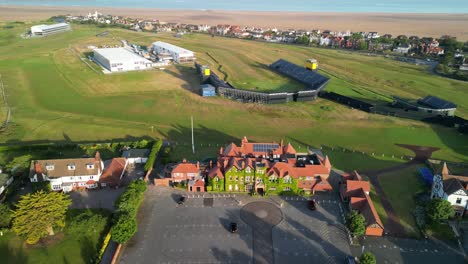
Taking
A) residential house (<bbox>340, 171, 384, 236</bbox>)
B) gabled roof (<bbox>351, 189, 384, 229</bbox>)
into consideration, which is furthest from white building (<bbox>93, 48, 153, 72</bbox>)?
gabled roof (<bbox>351, 189, 384, 229</bbox>)

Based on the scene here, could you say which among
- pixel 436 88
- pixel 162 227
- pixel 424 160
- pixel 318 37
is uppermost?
pixel 318 37

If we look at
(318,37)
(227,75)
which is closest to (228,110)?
(227,75)

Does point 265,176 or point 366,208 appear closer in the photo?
point 366,208

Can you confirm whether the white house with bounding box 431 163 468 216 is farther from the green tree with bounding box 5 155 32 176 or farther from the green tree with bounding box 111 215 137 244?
the green tree with bounding box 5 155 32 176

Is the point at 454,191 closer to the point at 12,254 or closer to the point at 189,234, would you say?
the point at 189,234

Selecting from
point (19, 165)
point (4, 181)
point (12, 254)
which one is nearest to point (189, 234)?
point (12, 254)

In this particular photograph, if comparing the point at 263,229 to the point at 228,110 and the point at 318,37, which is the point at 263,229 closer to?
the point at 228,110
